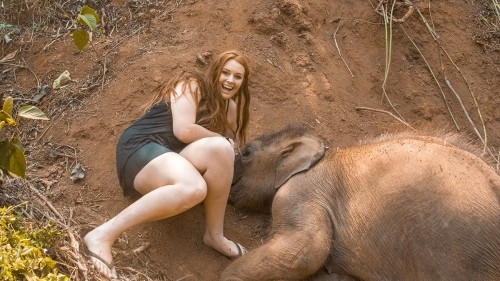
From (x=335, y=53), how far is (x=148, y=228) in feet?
9.74

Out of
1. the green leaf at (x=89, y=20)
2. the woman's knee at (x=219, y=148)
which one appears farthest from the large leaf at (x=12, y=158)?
the green leaf at (x=89, y=20)

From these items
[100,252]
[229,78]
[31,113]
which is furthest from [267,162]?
[31,113]

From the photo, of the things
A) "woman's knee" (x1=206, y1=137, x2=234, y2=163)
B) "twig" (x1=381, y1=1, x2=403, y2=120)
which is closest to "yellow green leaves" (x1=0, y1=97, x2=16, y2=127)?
"woman's knee" (x1=206, y1=137, x2=234, y2=163)

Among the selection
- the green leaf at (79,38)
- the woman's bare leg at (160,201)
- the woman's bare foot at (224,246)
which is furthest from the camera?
the green leaf at (79,38)

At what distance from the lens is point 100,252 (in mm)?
5477

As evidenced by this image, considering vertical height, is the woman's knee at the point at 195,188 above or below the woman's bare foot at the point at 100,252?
above

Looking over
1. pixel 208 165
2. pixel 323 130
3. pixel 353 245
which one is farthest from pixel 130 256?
pixel 323 130

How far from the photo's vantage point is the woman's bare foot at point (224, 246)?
245 inches

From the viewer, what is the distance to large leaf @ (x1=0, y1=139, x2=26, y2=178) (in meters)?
5.27

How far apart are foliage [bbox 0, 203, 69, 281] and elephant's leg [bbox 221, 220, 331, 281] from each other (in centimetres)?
135

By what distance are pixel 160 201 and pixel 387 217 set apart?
64.7 inches

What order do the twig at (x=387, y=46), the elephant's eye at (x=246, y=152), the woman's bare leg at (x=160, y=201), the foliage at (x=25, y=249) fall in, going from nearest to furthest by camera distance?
the foliage at (x=25, y=249), the woman's bare leg at (x=160, y=201), the elephant's eye at (x=246, y=152), the twig at (x=387, y=46)

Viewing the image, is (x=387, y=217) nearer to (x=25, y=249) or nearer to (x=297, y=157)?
(x=297, y=157)

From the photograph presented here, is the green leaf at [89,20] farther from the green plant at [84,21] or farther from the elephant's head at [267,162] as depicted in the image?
the elephant's head at [267,162]
